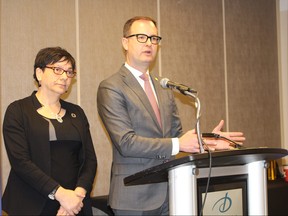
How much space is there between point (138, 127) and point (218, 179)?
692 millimetres

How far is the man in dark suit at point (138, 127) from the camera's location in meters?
2.27

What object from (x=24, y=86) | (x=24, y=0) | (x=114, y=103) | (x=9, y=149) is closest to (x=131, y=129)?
(x=114, y=103)

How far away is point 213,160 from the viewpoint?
68.9 inches

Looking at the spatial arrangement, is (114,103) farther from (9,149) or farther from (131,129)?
(9,149)

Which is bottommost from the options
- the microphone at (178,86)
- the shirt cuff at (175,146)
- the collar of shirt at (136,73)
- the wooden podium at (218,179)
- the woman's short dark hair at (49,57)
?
the wooden podium at (218,179)

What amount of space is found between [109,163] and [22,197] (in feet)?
5.51

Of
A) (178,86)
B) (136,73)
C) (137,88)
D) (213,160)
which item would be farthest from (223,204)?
(136,73)

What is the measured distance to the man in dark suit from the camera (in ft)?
7.45

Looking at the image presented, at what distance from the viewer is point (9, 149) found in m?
2.48

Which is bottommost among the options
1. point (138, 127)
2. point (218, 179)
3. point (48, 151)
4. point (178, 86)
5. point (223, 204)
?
point (223, 204)

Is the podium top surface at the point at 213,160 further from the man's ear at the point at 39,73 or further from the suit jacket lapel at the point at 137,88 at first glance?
the man's ear at the point at 39,73

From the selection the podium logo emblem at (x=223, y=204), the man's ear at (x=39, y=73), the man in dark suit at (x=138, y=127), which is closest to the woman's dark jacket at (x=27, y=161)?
the man's ear at (x=39, y=73)

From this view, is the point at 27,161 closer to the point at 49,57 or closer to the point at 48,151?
the point at 48,151

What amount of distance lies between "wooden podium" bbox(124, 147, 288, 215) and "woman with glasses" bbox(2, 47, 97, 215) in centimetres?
72
